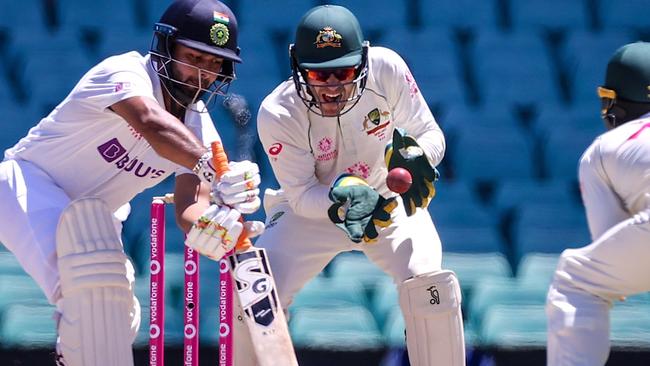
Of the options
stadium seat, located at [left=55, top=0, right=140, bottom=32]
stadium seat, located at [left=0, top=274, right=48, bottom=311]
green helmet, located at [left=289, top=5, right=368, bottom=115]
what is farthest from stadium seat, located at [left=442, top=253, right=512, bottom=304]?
stadium seat, located at [left=55, top=0, right=140, bottom=32]

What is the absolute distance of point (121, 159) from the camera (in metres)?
3.16

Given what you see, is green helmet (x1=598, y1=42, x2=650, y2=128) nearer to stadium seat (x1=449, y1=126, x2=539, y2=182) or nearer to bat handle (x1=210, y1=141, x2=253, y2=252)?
bat handle (x1=210, y1=141, x2=253, y2=252)

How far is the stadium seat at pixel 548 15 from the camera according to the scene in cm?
493

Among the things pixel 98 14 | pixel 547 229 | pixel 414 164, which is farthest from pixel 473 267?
pixel 98 14

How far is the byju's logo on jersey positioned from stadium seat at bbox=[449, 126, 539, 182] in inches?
68.5

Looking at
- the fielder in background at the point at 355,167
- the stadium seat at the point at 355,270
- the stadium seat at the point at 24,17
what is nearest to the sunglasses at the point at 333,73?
the fielder in background at the point at 355,167

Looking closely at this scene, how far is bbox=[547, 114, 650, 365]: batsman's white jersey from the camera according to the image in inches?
116

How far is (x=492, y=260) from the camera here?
14.7ft

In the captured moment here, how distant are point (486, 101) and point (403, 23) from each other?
46 centimetres

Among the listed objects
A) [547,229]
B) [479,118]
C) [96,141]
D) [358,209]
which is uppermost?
[96,141]

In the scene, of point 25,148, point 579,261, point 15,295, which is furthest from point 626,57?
point 15,295

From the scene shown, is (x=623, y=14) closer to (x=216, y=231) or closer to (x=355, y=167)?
(x=355, y=167)

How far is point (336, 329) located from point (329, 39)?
4.18ft

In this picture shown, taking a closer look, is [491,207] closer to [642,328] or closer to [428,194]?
[642,328]
